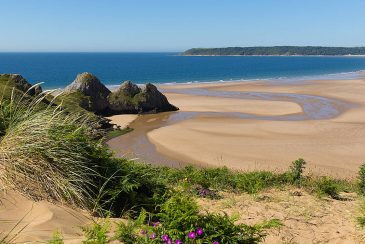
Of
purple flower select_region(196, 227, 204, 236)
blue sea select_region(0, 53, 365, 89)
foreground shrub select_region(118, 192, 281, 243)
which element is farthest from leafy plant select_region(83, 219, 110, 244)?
blue sea select_region(0, 53, 365, 89)

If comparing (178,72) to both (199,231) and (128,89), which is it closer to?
(128,89)

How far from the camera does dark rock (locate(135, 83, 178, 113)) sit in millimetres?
31452

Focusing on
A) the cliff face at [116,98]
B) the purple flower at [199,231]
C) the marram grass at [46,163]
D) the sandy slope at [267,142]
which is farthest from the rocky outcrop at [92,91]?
the purple flower at [199,231]

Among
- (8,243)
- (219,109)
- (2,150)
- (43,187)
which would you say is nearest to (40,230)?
(8,243)

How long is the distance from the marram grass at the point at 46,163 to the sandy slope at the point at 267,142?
37.8 ft

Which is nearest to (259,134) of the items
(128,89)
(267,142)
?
(267,142)

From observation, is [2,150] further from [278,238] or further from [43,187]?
[278,238]

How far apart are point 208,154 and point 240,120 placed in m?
9.77

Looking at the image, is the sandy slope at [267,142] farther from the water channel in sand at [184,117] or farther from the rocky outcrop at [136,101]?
the rocky outcrop at [136,101]

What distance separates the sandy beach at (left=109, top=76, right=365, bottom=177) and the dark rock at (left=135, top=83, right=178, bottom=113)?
→ 1314 mm

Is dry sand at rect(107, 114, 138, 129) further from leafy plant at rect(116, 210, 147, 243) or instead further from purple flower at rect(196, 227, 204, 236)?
purple flower at rect(196, 227, 204, 236)

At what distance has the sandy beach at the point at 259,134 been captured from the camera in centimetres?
1730

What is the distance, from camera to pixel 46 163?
4891 millimetres

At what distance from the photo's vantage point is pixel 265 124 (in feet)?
84.8
